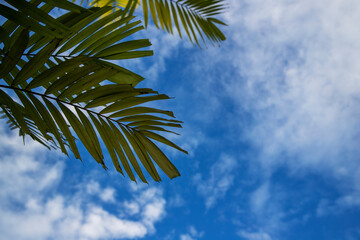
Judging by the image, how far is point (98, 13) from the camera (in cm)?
73

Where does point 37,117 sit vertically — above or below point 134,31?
below

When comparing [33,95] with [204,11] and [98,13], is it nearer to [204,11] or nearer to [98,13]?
[98,13]

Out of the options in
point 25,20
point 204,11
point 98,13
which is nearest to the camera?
point 25,20

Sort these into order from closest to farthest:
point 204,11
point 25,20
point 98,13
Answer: point 25,20, point 98,13, point 204,11

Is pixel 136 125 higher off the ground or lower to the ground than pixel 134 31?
lower

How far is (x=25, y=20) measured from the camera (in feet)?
1.98

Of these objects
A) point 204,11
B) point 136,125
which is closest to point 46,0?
point 136,125

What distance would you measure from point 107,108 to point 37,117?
0.57 ft

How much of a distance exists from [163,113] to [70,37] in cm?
33

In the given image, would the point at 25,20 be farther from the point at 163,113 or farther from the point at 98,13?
the point at 163,113

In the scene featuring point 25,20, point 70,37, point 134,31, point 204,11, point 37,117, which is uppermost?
point 204,11

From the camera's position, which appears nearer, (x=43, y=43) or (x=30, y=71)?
(x=30, y=71)

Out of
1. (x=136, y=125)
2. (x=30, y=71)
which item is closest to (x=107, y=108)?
(x=136, y=125)

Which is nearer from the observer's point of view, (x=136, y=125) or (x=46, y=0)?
(x=46, y=0)
